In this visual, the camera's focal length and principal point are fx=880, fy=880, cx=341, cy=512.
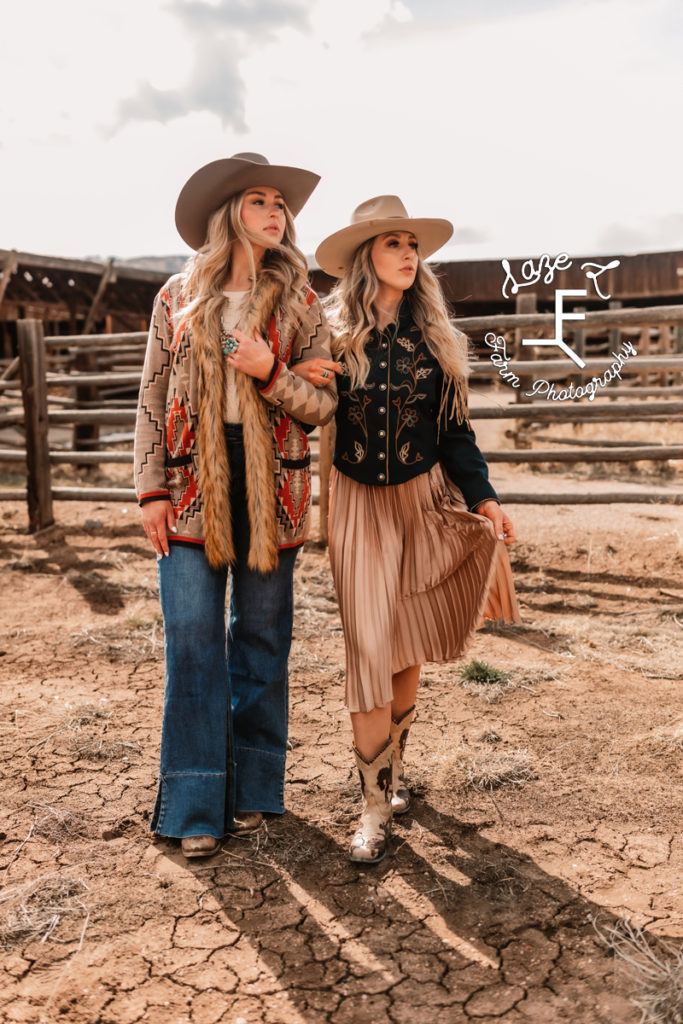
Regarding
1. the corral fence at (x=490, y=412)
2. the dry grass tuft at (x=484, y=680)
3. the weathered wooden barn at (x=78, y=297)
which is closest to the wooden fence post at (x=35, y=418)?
the corral fence at (x=490, y=412)

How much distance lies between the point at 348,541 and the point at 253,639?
41cm

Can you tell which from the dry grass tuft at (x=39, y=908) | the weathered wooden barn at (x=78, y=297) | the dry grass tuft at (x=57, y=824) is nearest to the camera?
the dry grass tuft at (x=39, y=908)

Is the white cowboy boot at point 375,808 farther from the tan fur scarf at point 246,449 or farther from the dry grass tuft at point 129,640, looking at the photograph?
the dry grass tuft at point 129,640

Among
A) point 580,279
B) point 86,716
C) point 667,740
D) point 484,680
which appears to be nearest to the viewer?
point 667,740

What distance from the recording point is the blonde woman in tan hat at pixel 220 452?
2.43m

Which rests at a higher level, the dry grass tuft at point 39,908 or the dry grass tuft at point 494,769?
the dry grass tuft at point 494,769

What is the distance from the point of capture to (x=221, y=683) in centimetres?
256

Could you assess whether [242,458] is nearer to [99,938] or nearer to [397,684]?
[397,684]

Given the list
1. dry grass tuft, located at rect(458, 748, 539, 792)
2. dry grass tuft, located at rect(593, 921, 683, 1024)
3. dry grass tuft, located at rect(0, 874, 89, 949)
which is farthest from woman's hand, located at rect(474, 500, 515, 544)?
dry grass tuft, located at rect(0, 874, 89, 949)

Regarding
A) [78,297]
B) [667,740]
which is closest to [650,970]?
[667,740]

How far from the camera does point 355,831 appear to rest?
2.67 m

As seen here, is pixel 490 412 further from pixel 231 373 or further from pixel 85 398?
pixel 85 398

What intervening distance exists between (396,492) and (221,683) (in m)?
0.76

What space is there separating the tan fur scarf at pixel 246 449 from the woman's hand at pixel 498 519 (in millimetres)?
619
